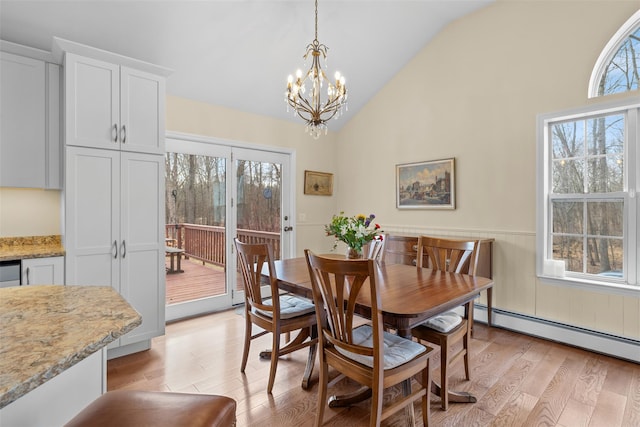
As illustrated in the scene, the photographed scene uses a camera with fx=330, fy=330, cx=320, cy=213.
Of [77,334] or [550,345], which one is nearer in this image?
[77,334]

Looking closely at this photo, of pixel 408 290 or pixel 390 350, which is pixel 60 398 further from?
pixel 408 290

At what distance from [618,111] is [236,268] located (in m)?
4.08

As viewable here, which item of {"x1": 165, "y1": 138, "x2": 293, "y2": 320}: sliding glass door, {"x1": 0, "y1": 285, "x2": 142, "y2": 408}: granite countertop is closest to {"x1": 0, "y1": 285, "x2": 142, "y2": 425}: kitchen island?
{"x1": 0, "y1": 285, "x2": 142, "y2": 408}: granite countertop

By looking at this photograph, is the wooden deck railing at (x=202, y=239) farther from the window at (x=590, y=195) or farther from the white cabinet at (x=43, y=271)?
the window at (x=590, y=195)

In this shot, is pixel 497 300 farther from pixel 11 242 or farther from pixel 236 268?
pixel 11 242

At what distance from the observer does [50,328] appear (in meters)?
0.85

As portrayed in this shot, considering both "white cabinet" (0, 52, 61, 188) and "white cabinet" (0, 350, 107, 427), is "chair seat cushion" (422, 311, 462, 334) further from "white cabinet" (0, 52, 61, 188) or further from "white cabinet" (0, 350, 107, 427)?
"white cabinet" (0, 52, 61, 188)

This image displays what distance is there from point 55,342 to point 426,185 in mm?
3836

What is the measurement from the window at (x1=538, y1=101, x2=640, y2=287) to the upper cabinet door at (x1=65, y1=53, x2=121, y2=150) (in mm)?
3791

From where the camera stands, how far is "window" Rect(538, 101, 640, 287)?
2.78m

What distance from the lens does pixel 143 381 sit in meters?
2.34

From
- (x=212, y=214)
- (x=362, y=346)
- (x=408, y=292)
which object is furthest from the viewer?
(x=212, y=214)

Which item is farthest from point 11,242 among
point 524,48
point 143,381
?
point 524,48

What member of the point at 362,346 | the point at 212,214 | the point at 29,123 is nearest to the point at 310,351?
the point at 362,346
